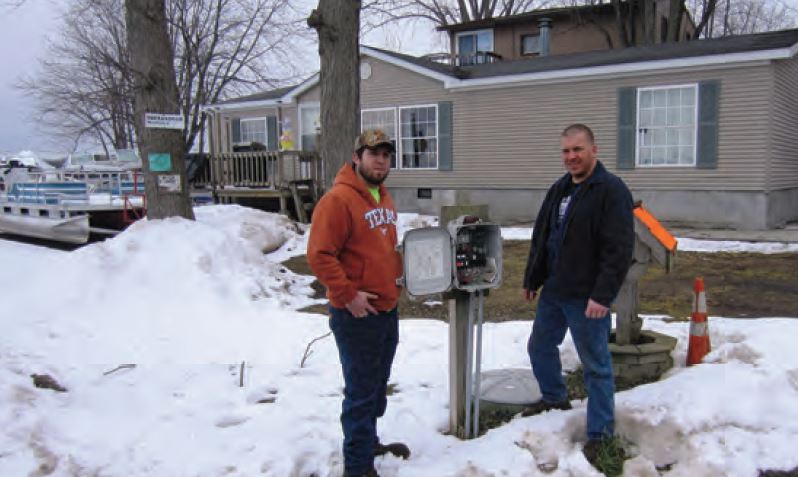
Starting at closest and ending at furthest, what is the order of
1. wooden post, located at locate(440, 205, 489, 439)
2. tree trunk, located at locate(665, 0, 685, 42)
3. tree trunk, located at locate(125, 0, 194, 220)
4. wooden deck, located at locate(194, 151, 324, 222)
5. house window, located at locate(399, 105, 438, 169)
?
1. wooden post, located at locate(440, 205, 489, 439)
2. tree trunk, located at locate(125, 0, 194, 220)
3. wooden deck, located at locate(194, 151, 324, 222)
4. house window, located at locate(399, 105, 438, 169)
5. tree trunk, located at locate(665, 0, 685, 42)

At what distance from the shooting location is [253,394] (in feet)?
13.8

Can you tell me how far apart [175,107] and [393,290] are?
6058 mm

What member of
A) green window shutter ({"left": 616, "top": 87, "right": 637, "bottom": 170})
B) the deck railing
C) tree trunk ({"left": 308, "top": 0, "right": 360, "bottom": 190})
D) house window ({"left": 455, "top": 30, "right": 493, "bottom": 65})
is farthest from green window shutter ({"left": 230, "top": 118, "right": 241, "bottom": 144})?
tree trunk ({"left": 308, "top": 0, "right": 360, "bottom": 190})

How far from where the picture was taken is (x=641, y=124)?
44.0ft

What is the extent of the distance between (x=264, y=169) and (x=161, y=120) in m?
8.04

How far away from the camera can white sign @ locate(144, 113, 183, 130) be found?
7.76 meters

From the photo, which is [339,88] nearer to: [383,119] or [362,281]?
[362,281]

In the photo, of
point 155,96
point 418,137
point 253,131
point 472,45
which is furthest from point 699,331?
point 472,45

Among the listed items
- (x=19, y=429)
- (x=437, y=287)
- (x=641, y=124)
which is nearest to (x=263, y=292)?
(x=19, y=429)

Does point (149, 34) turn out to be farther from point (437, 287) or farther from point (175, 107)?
point (437, 287)

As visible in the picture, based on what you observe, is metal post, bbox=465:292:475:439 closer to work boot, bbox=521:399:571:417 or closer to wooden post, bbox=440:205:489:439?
wooden post, bbox=440:205:489:439

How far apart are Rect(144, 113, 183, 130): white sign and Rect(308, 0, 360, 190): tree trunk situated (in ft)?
6.27

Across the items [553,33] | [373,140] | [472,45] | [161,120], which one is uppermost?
[553,33]

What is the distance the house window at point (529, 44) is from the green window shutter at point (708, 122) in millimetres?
12499
